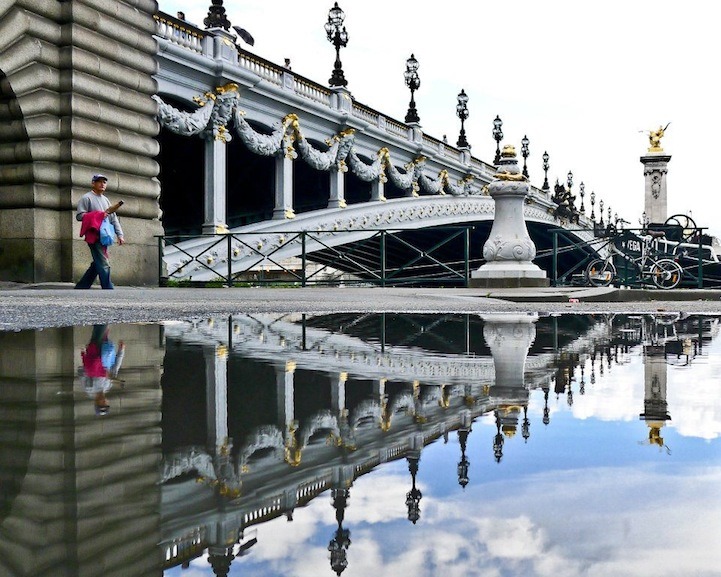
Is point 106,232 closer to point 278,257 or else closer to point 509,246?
point 509,246

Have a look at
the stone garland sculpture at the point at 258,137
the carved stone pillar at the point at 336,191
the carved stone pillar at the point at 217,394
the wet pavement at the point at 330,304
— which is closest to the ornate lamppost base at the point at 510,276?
the wet pavement at the point at 330,304

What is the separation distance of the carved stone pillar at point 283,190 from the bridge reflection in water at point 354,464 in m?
25.0

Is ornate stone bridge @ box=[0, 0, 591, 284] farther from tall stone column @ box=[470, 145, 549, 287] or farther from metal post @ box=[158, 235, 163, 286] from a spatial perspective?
tall stone column @ box=[470, 145, 549, 287]

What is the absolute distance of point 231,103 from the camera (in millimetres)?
26516

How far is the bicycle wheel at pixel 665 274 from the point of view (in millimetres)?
Answer: 14273

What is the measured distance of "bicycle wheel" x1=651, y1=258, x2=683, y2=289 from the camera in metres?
14.3

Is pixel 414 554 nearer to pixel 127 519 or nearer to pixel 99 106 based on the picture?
pixel 127 519

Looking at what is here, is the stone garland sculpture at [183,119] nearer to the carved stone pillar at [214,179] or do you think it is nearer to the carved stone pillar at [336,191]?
the carved stone pillar at [214,179]

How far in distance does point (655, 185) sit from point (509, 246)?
51.9 m

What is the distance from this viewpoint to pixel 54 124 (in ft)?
48.6

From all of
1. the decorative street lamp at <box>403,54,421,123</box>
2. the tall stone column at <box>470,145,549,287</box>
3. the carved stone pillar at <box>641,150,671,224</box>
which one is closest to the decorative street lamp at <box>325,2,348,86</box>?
the decorative street lamp at <box>403,54,421,123</box>

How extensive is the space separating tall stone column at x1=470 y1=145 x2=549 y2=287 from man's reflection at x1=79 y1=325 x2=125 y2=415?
8.34 metres

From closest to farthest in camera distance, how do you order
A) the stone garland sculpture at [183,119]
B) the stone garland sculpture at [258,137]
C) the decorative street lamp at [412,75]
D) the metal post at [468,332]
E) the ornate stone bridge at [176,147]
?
1. the metal post at [468,332]
2. the ornate stone bridge at [176,147]
3. the stone garland sculpture at [183,119]
4. the stone garland sculpture at [258,137]
5. the decorative street lamp at [412,75]

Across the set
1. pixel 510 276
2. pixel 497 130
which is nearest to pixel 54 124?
pixel 510 276
